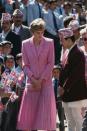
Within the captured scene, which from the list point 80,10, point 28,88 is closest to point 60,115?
point 28,88

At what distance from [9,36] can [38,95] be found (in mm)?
3948

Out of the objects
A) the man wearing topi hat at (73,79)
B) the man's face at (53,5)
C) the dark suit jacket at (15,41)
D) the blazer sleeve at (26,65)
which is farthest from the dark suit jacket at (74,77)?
the man's face at (53,5)

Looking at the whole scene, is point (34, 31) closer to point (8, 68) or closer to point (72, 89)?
point (72, 89)

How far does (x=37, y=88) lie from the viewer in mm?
8875

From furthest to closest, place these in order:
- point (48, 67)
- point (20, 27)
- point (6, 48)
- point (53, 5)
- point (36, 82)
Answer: point (53, 5), point (20, 27), point (6, 48), point (48, 67), point (36, 82)

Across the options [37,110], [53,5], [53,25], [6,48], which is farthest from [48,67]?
[53,5]

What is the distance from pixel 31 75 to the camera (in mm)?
8812

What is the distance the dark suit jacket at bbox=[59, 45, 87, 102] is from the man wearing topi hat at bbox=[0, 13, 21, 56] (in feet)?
13.5

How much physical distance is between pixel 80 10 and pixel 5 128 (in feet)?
25.5

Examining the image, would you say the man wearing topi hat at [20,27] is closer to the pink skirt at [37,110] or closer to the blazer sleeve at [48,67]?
the blazer sleeve at [48,67]

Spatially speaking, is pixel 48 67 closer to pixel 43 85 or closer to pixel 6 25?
pixel 43 85

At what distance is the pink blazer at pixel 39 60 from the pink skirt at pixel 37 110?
0.59 ft

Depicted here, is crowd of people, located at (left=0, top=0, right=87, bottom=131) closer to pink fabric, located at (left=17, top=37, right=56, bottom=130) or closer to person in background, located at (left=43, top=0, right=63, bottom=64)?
pink fabric, located at (left=17, top=37, right=56, bottom=130)

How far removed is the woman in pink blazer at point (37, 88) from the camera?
888cm
